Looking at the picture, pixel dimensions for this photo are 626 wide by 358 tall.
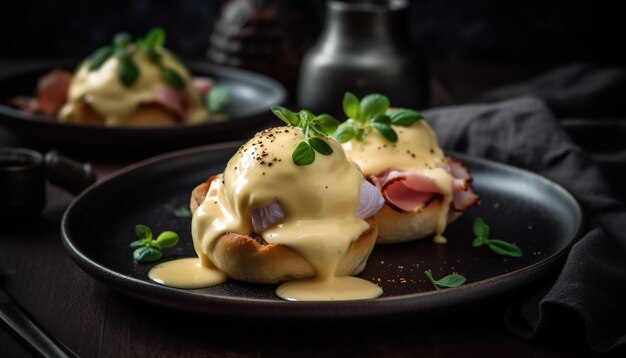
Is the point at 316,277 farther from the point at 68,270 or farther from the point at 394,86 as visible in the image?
the point at 394,86

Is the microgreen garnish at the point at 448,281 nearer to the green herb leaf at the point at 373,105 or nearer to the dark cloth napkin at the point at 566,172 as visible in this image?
the dark cloth napkin at the point at 566,172

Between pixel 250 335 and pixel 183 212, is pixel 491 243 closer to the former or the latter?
pixel 250 335

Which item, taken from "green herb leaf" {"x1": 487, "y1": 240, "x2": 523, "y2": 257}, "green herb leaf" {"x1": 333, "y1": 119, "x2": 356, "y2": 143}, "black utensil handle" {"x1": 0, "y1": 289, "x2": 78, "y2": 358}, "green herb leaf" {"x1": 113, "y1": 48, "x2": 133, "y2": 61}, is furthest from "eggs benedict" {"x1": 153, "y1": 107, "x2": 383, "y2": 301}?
"green herb leaf" {"x1": 113, "y1": 48, "x2": 133, "y2": 61}

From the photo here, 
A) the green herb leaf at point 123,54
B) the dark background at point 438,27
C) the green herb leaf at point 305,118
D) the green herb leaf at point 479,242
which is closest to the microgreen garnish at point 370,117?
the green herb leaf at point 305,118

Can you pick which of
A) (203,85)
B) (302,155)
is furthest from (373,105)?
(203,85)

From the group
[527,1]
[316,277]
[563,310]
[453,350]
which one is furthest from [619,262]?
[527,1]

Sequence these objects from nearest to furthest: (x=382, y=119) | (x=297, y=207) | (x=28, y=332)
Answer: (x=28, y=332)
(x=297, y=207)
(x=382, y=119)
